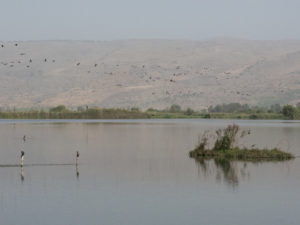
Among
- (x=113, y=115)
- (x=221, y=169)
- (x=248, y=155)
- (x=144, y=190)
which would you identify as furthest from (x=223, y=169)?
(x=113, y=115)

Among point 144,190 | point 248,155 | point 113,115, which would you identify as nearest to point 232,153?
point 248,155

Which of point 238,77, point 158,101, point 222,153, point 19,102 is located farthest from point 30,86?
point 222,153

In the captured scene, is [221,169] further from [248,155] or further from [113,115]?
[113,115]

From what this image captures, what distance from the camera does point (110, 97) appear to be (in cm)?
17950

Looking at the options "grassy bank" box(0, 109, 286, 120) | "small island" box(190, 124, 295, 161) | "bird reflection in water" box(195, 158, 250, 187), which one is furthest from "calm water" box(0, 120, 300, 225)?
"grassy bank" box(0, 109, 286, 120)

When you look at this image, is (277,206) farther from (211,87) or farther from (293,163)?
(211,87)

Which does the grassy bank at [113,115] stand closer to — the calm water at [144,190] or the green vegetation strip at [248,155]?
the calm water at [144,190]

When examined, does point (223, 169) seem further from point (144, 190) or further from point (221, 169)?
point (144, 190)

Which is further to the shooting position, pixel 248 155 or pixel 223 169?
pixel 248 155

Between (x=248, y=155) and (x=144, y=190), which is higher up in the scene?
(x=248, y=155)

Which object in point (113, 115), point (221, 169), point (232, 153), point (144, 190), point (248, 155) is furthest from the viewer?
point (113, 115)

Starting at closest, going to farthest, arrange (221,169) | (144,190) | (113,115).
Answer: (144,190), (221,169), (113,115)

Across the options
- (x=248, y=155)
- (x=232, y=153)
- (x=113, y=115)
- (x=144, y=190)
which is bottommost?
(x=144, y=190)

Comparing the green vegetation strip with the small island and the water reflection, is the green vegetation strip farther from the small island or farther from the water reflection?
the water reflection
